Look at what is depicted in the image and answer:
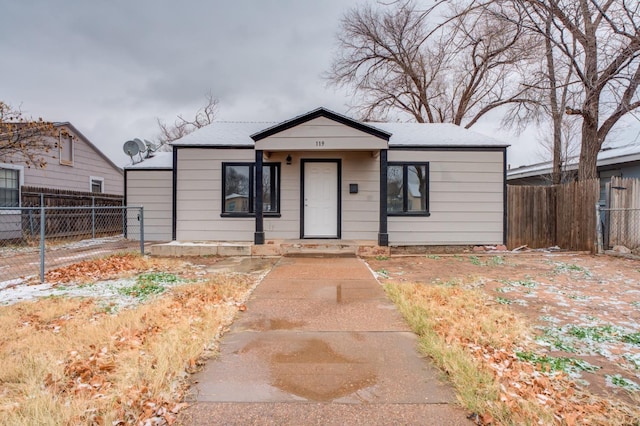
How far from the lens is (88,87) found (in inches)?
589

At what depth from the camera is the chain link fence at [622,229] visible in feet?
27.3

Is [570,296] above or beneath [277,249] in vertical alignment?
beneath

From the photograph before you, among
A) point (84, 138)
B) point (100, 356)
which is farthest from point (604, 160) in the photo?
point (84, 138)

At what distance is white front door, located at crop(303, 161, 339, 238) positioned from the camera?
9.19 meters

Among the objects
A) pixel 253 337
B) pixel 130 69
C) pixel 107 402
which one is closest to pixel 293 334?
pixel 253 337

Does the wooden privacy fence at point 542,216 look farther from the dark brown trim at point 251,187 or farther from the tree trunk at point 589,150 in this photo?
the dark brown trim at point 251,187

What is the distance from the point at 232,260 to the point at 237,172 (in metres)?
2.68

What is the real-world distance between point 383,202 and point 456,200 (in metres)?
2.33

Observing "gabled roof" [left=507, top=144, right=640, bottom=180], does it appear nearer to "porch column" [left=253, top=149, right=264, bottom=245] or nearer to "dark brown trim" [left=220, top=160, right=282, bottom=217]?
"dark brown trim" [left=220, top=160, right=282, bottom=217]

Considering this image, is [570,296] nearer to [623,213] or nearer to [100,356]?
[100,356]

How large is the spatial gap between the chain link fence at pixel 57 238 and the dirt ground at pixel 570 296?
6.72m

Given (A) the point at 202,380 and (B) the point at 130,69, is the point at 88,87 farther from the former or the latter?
(A) the point at 202,380

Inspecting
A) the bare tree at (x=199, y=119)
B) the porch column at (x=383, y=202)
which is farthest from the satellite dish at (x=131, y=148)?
the bare tree at (x=199, y=119)

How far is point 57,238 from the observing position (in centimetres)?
1128
